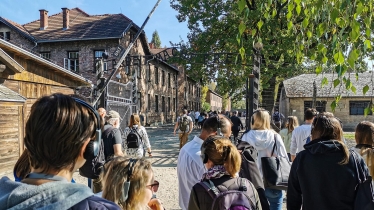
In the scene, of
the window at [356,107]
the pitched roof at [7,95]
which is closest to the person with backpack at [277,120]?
the pitched roof at [7,95]

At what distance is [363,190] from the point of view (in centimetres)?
226

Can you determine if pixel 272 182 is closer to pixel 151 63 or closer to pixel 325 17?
pixel 325 17

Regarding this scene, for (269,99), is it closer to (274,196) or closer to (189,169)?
(274,196)

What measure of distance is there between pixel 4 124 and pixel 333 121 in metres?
8.74

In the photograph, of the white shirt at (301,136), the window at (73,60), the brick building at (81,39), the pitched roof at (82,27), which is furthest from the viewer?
the window at (73,60)

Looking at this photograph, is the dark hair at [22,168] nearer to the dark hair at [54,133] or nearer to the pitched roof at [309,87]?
the dark hair at [54,133]

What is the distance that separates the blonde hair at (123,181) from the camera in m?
1.83

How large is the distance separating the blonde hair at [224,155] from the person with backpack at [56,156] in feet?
3.97

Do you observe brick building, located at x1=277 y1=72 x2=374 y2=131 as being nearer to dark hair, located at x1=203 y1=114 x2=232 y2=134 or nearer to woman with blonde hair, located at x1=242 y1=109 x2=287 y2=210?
woman with blonde hair, located at x1=242 y1=109 x2=287 y2=210

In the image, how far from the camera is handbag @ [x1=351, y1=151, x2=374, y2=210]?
217 centimetres

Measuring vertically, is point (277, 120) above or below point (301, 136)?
below

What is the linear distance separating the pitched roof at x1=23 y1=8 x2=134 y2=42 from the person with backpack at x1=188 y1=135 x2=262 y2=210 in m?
20.6

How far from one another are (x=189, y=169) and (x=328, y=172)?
4.48ft

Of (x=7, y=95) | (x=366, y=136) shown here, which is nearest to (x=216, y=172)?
(x=366, y=136)
